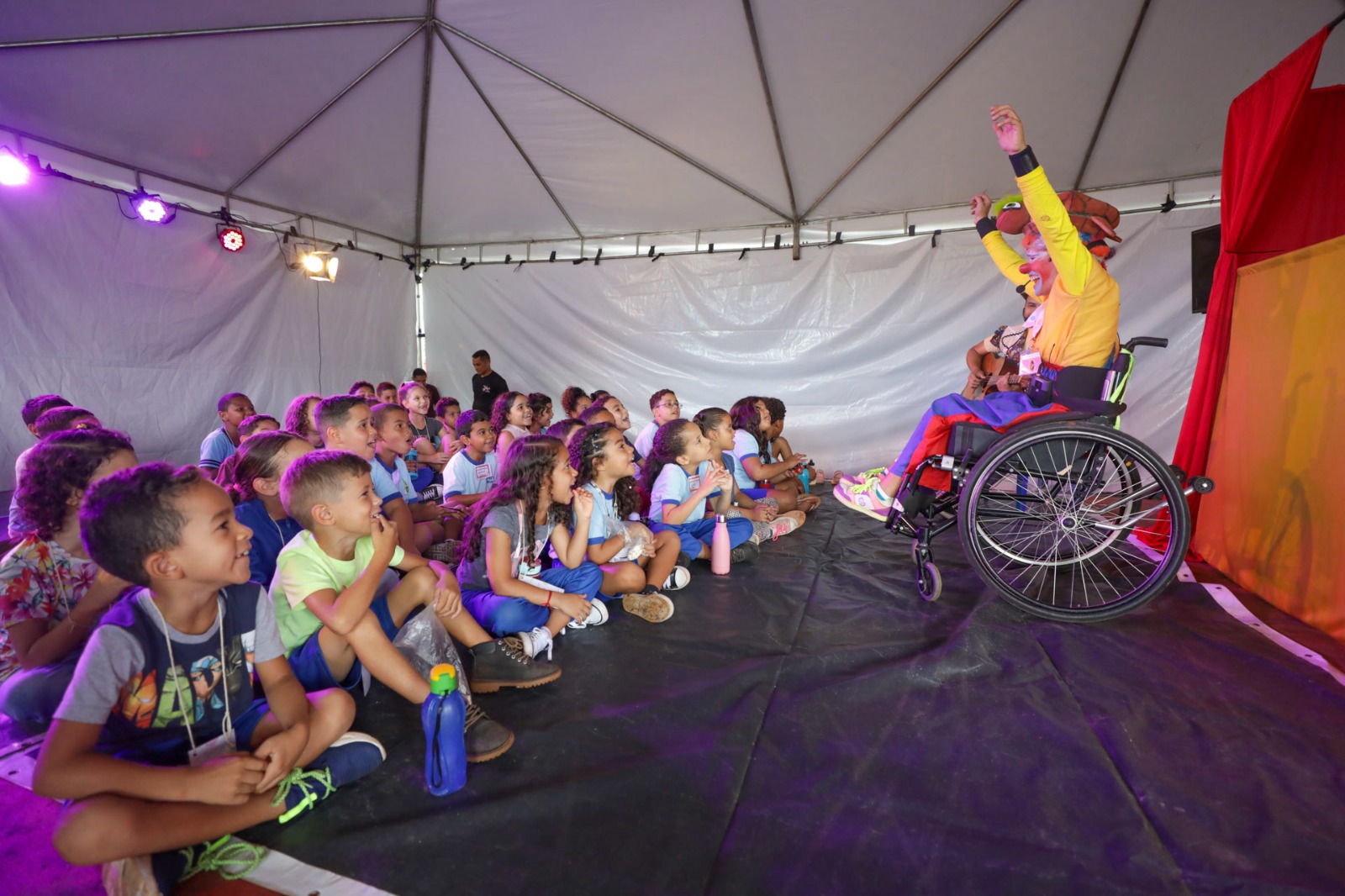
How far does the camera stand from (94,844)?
104 centimetres

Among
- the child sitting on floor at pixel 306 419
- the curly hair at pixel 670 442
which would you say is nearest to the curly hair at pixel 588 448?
the curly hair at pixel 670 442

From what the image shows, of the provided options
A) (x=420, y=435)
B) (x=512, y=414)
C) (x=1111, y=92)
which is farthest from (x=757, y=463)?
(x=1111, y=92)

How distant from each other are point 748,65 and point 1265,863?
4588 mm

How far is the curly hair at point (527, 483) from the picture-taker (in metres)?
2.19

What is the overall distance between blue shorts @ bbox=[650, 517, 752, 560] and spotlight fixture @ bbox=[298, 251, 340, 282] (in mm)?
5022

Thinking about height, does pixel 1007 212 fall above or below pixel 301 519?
above

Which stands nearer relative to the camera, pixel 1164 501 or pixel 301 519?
pixel 301 519

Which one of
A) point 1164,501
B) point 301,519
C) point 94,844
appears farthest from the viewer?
point 1164,501

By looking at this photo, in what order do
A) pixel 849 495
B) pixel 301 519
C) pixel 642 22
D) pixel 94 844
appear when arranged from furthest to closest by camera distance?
pixel 642 22 → pixel 849 495 → pixel 301 519 → pixel 94 844

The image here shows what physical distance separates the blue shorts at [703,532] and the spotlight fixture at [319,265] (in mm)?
5022

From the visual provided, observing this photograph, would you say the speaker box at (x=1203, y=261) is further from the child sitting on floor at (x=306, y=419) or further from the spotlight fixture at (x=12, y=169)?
the spotlight fixture at (x=12, y=169)

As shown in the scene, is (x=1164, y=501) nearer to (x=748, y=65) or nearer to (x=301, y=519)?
(x=301, y=519)

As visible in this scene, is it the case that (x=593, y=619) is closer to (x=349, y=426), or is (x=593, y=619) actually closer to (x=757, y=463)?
(x=349, y=426)

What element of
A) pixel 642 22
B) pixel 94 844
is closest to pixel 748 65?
pixel 642 22
